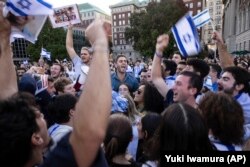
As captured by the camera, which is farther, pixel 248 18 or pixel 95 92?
pixel 248 18

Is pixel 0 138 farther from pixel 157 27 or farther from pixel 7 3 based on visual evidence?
pixel 157 27

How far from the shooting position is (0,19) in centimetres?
199

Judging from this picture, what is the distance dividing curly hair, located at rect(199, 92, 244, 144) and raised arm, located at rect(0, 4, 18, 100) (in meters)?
1.52

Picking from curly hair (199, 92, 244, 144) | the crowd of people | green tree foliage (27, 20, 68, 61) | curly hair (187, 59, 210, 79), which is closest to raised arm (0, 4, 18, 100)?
the crowd of people

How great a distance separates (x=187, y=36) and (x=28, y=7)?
9.40 feet

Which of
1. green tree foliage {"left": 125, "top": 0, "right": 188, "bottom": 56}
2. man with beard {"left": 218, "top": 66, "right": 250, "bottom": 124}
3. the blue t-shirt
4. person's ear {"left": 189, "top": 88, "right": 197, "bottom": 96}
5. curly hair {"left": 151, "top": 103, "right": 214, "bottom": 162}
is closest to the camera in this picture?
curly hair {"left": 151, "top": 103, "right": 214, "bottom": 162}

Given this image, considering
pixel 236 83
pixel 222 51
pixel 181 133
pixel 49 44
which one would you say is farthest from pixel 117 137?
pixel 49 44

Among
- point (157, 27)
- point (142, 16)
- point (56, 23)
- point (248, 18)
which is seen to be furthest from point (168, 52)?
point (56, 23)

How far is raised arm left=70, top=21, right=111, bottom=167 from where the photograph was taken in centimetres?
124

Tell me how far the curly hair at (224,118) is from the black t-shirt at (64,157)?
119cm

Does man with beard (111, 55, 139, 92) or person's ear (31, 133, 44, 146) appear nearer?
person's ear (31, 133, 44, 146)

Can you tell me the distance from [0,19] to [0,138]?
1.02 metres

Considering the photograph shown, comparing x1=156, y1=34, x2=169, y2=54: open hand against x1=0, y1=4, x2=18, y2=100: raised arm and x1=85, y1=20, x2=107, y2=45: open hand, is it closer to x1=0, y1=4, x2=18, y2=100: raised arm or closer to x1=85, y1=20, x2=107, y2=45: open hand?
x1=0, y1=4, x2=18, y2=100: raised arm

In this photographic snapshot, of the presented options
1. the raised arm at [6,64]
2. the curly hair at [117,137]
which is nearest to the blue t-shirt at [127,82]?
the curly hair at [117,137]
